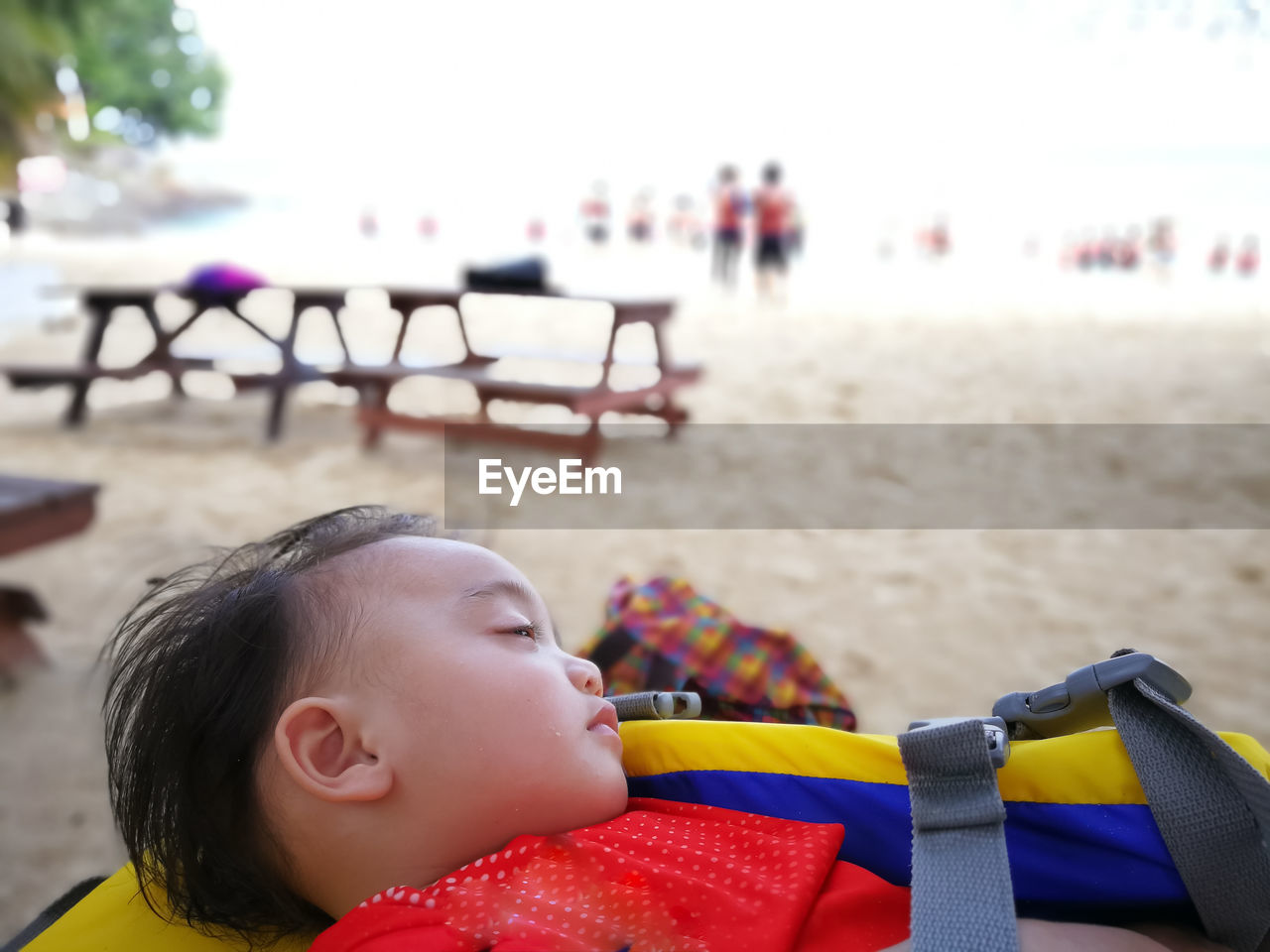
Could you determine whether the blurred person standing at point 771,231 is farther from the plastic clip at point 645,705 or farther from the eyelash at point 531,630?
the eyelash at point 531,630

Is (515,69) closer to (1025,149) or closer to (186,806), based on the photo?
(1025,149)

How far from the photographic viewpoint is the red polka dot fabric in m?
0.80

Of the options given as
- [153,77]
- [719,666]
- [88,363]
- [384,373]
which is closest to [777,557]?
[719,666]

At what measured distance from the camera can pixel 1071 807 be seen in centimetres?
91

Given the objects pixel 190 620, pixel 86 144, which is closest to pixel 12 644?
pixel 190 620

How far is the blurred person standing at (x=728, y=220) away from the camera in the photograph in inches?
428

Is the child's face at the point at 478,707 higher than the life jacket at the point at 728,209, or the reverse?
the life jacket at the point at 728,209

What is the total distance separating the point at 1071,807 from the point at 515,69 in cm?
4829

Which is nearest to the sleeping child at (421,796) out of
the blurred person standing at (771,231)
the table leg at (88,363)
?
the table leg at (88,363)

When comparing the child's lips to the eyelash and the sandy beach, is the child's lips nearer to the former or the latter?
the eyelash

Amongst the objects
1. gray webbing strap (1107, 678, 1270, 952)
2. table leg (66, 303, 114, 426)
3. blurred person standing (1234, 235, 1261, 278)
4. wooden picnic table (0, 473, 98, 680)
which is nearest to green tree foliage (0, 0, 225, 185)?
table leg (66, 303, 114, 426)

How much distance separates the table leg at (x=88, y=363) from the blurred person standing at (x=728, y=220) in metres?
6.84

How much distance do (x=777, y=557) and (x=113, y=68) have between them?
98.0 ft

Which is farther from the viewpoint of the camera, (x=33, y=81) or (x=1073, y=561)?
(x=33, y=81)
